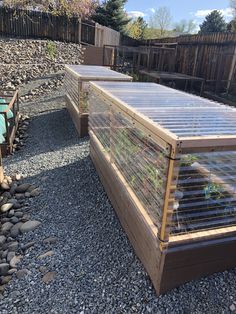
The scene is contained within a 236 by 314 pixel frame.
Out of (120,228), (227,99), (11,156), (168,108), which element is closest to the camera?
(168,108)

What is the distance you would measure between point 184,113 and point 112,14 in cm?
2453

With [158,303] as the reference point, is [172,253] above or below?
above

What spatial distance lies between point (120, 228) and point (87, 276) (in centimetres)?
73

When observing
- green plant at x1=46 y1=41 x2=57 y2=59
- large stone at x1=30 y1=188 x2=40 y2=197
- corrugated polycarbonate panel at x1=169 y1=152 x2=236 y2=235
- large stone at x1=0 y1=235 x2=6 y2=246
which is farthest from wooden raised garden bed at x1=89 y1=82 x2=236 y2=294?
green plant at x1=46 y1=41 x2=57 y2=59

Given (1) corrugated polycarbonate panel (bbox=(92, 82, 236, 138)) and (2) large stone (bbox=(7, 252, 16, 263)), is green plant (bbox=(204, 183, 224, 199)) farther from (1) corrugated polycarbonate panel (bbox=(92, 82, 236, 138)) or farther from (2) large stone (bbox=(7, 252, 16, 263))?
(2) large stone (bbox=(7, 252, 16, 263))

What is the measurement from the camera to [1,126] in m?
5.52

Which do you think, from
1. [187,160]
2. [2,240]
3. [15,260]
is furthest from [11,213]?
[187,160]

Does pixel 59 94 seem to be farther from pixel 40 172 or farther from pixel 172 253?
pixel 172 253

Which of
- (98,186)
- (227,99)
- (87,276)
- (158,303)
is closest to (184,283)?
(158,303)

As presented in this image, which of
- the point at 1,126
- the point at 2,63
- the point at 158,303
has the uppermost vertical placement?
the point at 2,63

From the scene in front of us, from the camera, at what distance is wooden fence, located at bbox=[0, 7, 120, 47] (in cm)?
1406

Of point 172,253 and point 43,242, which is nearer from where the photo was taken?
point 172,253

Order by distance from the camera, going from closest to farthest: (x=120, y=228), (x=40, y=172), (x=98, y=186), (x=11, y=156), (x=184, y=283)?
1. (x=184, y=283)
2. (x=120, y=228)
3. (x=98, y=186)
4. (x=40, y=172)
5. (x=11, y=156)

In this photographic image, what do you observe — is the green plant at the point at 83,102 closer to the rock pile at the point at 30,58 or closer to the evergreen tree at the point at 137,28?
the rock pile at the point at 30,58
